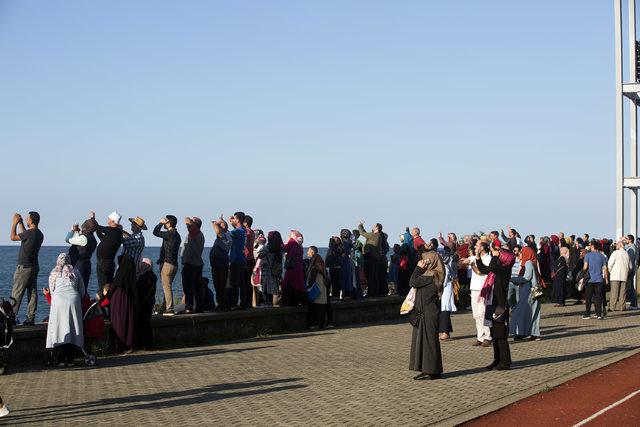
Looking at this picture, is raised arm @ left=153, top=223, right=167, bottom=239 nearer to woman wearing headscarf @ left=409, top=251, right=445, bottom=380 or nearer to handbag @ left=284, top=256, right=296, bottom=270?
handbag @ left=284, top=256, right=296, bottom=270

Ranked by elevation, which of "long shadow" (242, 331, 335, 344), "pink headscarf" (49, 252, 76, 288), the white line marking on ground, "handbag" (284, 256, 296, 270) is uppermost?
"handbag" (284, 256, 296, 270)

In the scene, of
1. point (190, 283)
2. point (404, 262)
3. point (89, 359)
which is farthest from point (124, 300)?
point (404, 262)

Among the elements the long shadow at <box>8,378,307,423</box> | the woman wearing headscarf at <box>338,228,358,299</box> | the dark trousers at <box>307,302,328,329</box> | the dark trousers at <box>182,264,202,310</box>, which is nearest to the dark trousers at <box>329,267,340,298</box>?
the woman wearing headscarf at <box>338,228,358,299</box>

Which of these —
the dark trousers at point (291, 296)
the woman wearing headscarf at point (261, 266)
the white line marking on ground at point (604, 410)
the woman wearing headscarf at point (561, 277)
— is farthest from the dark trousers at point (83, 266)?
the woman wearing headscarf at point (561, 277)

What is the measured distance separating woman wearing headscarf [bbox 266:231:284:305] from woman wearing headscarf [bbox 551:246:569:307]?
10264 millimetres

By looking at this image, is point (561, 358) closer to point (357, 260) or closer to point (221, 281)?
point (221, 281)

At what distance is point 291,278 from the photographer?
2319cm

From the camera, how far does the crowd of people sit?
52.3ft

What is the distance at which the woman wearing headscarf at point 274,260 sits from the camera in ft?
75.2

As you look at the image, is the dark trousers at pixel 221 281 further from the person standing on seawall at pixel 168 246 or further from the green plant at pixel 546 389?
the green plant at pixel 546 389

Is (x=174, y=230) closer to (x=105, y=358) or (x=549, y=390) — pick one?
(x=105, y=358)

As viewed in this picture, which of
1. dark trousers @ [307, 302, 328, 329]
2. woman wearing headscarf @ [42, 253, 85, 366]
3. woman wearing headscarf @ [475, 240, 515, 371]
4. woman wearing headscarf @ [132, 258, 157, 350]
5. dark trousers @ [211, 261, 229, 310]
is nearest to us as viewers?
woman wearing headscarf @ [42, 253, 85, 366]

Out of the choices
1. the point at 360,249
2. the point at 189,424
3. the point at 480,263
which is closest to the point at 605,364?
the point at 480,263

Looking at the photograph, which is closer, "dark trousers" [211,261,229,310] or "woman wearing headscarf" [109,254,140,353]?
"woman wearing headscarf" [109,254,140,353]
